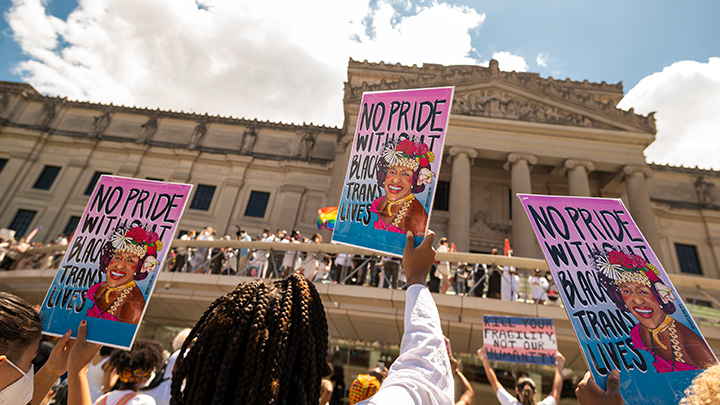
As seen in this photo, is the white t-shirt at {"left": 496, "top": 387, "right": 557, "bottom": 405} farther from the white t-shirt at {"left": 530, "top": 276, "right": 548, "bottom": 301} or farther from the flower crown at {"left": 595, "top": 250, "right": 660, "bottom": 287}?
the white t-shirt at {"left": 530, "top": 276, "right": 548, "bottom": 301}

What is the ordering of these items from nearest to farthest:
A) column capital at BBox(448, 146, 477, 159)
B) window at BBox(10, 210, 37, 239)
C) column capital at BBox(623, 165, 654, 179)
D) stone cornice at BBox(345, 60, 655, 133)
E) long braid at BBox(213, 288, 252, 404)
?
long braid at BBox(213, 288, 252, 404), column capital at BBox(623, 165, 654, 179), column capital at BBox(448, 146, 477, 159), stone cornice at BBox(345, 60, 655, 133), window at BBox(10, 210, 37, 239)

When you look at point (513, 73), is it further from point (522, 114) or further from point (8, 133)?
point (8, 133)

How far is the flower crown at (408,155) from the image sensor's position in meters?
3.85

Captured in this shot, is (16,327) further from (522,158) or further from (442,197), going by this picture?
(442,197)

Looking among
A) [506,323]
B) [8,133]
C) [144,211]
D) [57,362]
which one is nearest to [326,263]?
[506,323]

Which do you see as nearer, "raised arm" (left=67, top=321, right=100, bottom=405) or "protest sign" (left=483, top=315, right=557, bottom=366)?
"raised arm" (left=67, top=321, right=100, bottom=405)

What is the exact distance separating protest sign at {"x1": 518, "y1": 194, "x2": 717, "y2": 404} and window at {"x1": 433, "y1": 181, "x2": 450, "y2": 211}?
22.7m

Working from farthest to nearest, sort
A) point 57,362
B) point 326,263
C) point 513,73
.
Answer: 1. point 513,73
2. point 326,263
3. point 57,362

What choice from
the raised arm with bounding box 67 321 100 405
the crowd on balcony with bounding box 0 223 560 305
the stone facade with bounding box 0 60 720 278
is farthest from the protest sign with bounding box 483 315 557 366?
the stone facade with bounding box 0 60 720 278

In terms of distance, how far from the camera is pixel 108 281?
420 centimetres

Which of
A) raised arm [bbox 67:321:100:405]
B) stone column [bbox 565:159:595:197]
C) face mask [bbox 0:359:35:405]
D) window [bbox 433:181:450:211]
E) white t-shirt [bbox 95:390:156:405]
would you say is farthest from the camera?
window [bbox 433:181:450:211]

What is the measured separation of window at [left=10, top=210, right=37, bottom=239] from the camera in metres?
28.2

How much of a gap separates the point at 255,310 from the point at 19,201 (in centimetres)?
3790

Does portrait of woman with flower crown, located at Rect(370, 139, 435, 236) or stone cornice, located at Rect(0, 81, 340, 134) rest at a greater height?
stone cornice, located at Rect(0, 81, 340, 134)
